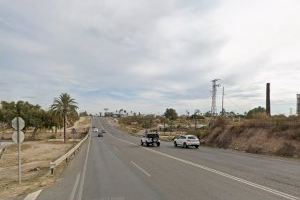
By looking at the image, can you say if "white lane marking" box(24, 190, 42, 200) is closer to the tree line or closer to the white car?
the white car

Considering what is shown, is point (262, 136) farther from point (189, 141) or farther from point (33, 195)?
point (33, 195)

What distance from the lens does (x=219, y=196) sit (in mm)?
12266

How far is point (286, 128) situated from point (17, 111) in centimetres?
8488

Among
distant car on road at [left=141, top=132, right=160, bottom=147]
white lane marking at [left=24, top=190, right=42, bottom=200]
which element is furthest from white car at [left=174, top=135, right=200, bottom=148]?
white lane marking at [left=24, top=190, right=42, bottom=200]

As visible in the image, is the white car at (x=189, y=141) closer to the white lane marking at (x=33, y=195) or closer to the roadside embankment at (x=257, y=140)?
the roadside embankment at (x=257, y=140)

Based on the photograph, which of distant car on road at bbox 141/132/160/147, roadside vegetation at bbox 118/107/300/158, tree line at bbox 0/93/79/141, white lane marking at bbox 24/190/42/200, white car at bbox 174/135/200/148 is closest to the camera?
white lane marking at bbox 24/190/42/200

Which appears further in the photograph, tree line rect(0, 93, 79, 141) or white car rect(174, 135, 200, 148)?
tree line rect(0, 93, 79, 141)

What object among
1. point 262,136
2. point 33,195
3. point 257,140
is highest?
point 262,136

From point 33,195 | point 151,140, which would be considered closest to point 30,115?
point 151,140

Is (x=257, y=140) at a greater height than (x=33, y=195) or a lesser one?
greater

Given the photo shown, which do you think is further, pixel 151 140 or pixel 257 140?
pixel 151 140

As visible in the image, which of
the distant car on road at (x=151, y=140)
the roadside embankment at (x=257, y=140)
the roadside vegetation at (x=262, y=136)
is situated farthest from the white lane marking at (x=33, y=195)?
the distant car on road at (x=151, y=140)

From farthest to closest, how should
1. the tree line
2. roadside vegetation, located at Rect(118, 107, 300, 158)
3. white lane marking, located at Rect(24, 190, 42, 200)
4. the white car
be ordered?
the tree line < the white car < roadside vegetation, located at Rect(118, 107, 300, 158) < white lane marking, located at Rect(24, 190, 42, 200)

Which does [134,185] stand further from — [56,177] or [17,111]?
[17,111]
